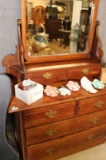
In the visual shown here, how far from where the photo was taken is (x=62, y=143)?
1.44m

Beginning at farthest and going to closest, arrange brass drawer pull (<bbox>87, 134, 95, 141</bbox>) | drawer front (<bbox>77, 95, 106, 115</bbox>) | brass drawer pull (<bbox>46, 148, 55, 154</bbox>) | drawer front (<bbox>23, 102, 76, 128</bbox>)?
brass drawer pull (<bbox>87, 134, 95, 141</bbox>)
brass drawer pull (<bbox>46, 148, 55, 154</bbox>)
drawer front (<bbox>77, 95, 106, 115</bbox>)
drawer front (<bbox>23, 102, 76, 128</bbox>)

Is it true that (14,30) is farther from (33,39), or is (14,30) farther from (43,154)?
(43,154)

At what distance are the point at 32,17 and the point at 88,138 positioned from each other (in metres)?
1.29

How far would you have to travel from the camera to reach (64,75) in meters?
1.34

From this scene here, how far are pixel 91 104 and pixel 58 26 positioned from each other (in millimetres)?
756

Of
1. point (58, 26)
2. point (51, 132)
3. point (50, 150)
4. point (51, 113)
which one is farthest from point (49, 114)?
point (58, 26)

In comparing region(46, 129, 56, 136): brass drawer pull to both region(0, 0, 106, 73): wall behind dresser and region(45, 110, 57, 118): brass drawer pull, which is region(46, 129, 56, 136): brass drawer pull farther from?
region(0, 0, 106, 73): wall behind dresser

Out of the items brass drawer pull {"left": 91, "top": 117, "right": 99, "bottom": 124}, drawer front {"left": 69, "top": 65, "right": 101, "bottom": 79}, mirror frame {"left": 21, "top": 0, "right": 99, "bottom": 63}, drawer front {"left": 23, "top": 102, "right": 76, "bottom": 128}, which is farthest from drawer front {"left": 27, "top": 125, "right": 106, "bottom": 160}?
mirror frame {"left": 21, "top": 0, "right": 99, "bottom": 63}

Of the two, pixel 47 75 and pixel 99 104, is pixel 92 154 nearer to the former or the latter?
pixel 99 104

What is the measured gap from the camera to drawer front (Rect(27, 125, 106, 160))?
4.48 feet

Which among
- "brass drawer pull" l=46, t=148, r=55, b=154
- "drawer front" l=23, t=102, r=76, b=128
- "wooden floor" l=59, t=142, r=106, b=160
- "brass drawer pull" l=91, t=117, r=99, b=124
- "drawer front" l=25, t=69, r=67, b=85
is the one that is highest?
"drawer front" l=25, t=69, r=67, b=85

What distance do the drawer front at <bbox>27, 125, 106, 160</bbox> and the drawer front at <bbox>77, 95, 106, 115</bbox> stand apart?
0.87ft

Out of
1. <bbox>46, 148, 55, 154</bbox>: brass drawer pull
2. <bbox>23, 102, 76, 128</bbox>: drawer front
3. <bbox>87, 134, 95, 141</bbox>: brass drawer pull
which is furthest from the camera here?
<bbox>87, 134, 95, 141</bbox>: brass drawer pull

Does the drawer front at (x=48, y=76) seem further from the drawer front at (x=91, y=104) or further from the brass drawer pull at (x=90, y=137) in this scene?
the brass drawer pull at (x=90, y=137)
